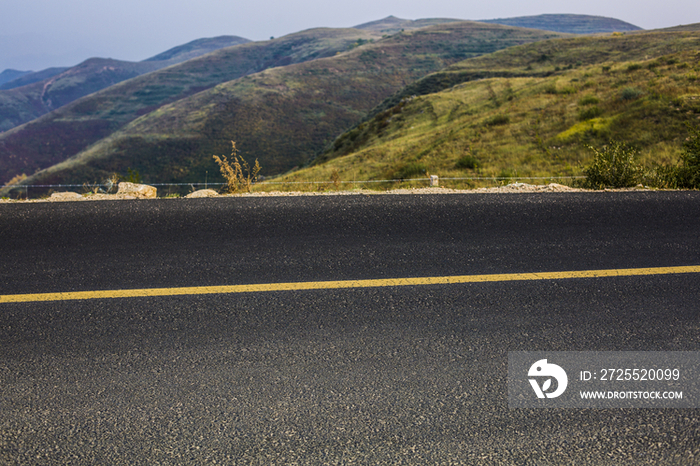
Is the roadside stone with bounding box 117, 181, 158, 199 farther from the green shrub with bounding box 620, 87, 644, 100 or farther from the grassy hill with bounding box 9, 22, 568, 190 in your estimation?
the grassy hill with bounding box 9, 22, 568, 190

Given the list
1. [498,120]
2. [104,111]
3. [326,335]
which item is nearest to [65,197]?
[326,335]

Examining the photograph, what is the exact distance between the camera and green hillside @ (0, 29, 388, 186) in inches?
4862

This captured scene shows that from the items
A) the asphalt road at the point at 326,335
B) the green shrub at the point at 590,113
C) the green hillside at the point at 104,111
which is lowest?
the asphalt road at the point at 326,335

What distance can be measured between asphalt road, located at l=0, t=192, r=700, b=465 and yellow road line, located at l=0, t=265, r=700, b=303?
0.28 ft

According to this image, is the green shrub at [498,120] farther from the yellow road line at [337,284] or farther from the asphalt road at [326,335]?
the yellow road line at [337,284]

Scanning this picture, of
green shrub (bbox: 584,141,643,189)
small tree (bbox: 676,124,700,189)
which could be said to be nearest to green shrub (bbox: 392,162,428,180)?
green shrub (bbox: 584,141,643,189)

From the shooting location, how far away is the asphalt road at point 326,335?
2.15m

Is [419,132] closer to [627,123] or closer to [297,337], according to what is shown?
[627,123]

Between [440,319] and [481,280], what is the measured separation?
82cm

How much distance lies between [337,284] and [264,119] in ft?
274

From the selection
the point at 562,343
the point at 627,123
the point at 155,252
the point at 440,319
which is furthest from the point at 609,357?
the point at 627,123

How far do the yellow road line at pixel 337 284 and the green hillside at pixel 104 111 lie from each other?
131159 millimetres

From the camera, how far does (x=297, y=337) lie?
296 centimetres

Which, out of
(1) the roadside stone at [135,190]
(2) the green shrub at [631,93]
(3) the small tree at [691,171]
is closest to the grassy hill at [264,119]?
(2) the green shrub at [631,93]
